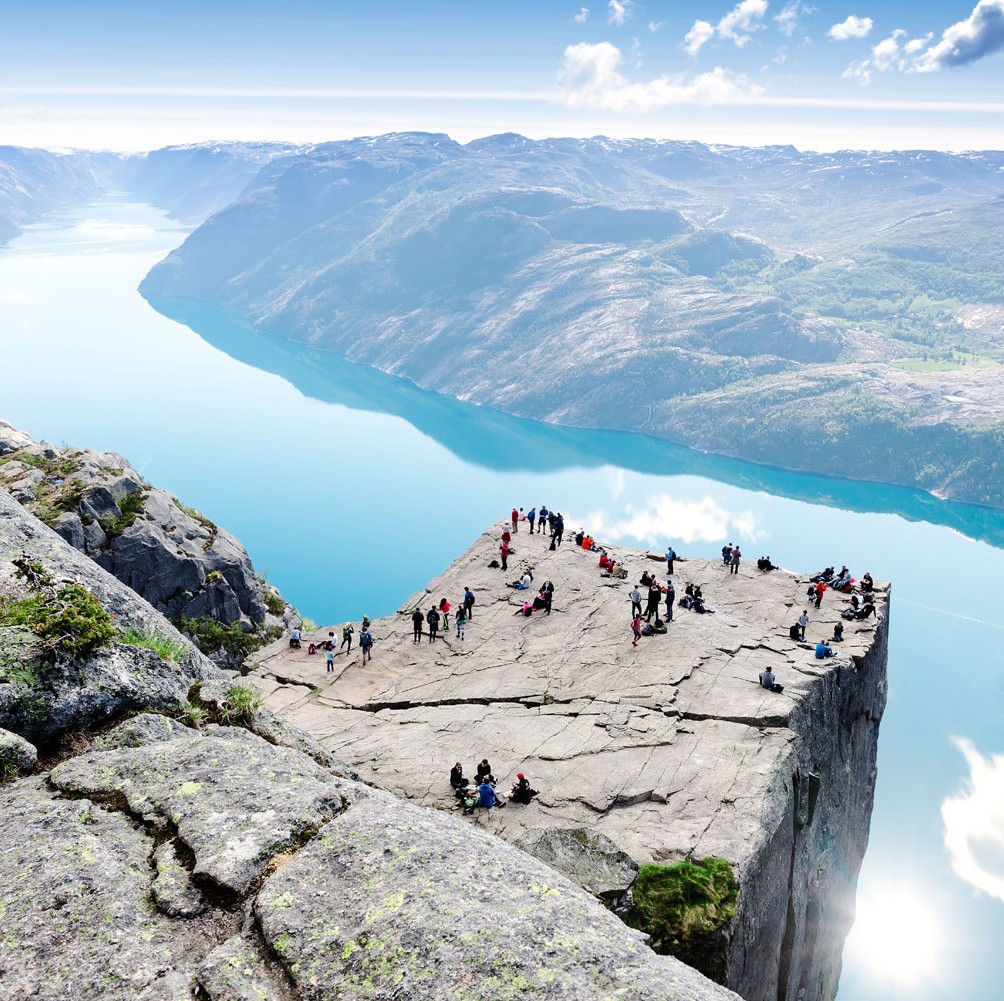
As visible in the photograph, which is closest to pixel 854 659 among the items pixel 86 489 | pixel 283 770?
pixel 283 770

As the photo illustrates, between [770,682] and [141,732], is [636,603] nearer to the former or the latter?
[770,682]

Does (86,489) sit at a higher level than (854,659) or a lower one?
higher

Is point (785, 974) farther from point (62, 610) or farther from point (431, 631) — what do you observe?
point (62, 610)

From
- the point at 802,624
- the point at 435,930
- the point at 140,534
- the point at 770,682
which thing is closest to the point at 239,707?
the point at 435,930

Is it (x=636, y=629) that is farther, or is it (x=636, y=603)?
(x=636, y=603)

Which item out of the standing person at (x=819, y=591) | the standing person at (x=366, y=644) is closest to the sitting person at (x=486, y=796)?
the standing person at (x=366, y=644)

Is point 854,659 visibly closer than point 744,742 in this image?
No
